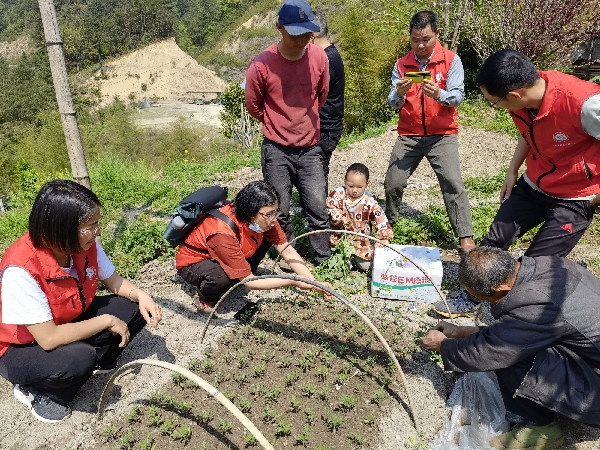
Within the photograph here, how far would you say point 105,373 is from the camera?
117 inches

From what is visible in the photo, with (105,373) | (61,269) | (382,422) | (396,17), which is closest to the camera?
(61,269)

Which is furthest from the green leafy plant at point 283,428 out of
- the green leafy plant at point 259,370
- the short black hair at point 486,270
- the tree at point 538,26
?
the tree at point 538,26

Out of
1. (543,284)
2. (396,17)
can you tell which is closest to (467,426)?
(543,284)

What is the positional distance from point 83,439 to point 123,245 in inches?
92.4

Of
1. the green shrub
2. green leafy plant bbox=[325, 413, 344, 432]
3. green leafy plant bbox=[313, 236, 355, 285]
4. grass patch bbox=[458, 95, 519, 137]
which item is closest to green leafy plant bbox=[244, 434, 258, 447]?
green leafy plant bbox=[325, 413, 344, 432]

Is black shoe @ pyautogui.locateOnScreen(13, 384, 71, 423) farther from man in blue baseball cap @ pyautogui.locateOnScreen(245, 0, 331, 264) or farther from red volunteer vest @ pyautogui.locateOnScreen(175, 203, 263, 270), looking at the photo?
man in blue baseball cap @ pyautogui.locateOnScreen(245, 0, 331, 264)

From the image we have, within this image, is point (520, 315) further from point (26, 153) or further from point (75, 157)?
point (26, 153)

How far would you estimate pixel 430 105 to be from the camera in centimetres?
391

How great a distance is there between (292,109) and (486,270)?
213 centimetres

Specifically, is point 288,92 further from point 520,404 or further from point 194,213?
point 520,404

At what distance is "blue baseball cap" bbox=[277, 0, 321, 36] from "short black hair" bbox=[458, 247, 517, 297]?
2.00 m

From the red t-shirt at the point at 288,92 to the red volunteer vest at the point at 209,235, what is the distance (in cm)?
84

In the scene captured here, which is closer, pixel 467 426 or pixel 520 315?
pixel 520 315

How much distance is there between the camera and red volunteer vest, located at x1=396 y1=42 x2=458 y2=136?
3.86m
